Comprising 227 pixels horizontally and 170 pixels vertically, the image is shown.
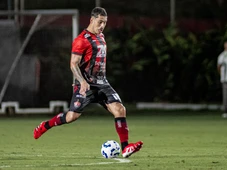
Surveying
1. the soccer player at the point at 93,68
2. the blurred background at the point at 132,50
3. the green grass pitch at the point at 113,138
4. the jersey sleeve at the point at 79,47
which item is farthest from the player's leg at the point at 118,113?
the blurred background at the point at 132,50

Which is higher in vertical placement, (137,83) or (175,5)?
(175,5)

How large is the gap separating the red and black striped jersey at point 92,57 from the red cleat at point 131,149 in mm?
1149

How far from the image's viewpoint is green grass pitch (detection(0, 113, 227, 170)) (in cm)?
1031

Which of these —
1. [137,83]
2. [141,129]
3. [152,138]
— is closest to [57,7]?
[137,83]

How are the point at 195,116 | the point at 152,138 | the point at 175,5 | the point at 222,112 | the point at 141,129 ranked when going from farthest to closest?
the point at 175,5 → the point at 222,112 → the point at 195,116 → the point at 141,129 → the point at 152,138

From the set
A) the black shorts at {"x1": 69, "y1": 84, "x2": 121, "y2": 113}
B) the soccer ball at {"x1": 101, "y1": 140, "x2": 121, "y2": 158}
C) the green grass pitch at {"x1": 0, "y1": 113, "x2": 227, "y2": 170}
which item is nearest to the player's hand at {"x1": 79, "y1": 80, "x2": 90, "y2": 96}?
the black shorts at {"x1": 69, "y1": 84, "x2": 121, "y2": 113}

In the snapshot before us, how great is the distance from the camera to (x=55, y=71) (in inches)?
950

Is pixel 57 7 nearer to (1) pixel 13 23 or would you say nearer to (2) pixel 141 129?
(1) pixel 13 23

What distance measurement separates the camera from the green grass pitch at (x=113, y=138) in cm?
1031

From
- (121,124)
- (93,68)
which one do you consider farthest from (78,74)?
(121,124)

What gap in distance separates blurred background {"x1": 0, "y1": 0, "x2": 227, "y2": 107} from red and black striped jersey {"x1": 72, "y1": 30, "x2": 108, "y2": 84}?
454 inches

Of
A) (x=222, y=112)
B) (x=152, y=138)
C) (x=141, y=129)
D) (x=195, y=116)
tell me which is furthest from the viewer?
(x=222, y=112)

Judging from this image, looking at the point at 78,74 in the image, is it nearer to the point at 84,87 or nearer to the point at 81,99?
the point at 84,87

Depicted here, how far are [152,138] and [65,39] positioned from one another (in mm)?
9512
